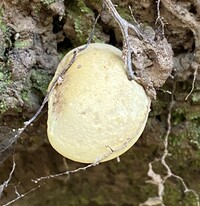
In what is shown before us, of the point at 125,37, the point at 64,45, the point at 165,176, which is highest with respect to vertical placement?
the point at 125,37

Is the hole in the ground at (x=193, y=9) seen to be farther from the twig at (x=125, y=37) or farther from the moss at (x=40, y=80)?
the moss at (x=40, y=80)

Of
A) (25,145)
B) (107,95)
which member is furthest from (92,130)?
(25,145)

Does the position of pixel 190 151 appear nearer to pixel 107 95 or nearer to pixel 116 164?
pixel 116 164

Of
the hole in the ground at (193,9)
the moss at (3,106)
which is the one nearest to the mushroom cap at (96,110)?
the moss at (3,106)

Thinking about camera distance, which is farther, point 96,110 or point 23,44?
point 23,44

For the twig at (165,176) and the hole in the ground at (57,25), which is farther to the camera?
the twig at (165,176)

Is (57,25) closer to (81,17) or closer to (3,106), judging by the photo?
(81,17)

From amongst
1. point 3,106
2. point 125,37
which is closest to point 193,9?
point 125,37
